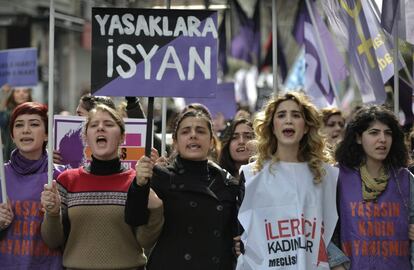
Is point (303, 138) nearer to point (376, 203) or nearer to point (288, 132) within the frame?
point (288, 132)

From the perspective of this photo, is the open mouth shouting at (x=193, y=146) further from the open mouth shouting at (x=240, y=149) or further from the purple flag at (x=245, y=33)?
the purple flag at (x=245, y=33)

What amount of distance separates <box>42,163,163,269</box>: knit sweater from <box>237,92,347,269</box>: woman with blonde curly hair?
548 millimetres

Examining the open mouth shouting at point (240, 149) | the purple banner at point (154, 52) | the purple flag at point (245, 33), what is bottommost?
the open mouth shouting at point (240, 149)

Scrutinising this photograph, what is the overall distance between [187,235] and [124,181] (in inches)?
19.9

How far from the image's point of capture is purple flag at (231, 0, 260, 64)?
48.8ft

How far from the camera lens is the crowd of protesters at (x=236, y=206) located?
16.7 ft

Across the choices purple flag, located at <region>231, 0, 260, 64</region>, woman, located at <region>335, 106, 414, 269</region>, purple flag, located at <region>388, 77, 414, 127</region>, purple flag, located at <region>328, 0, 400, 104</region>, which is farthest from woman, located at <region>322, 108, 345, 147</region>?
purple flag, located at <region>231, 0, 260, 64</region>

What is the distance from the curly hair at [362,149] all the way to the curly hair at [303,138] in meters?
0.12

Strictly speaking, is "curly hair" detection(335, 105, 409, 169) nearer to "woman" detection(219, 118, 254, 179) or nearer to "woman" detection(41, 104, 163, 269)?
"woman" detection(41, 104, 163, 269)

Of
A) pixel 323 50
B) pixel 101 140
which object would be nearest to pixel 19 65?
pixel 323 50

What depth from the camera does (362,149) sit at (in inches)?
212

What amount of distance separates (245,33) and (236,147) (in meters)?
8.79

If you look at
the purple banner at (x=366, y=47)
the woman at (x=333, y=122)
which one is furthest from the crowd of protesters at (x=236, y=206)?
the woman at (x=333, y=122)

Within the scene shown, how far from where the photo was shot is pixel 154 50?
5.17 metres
